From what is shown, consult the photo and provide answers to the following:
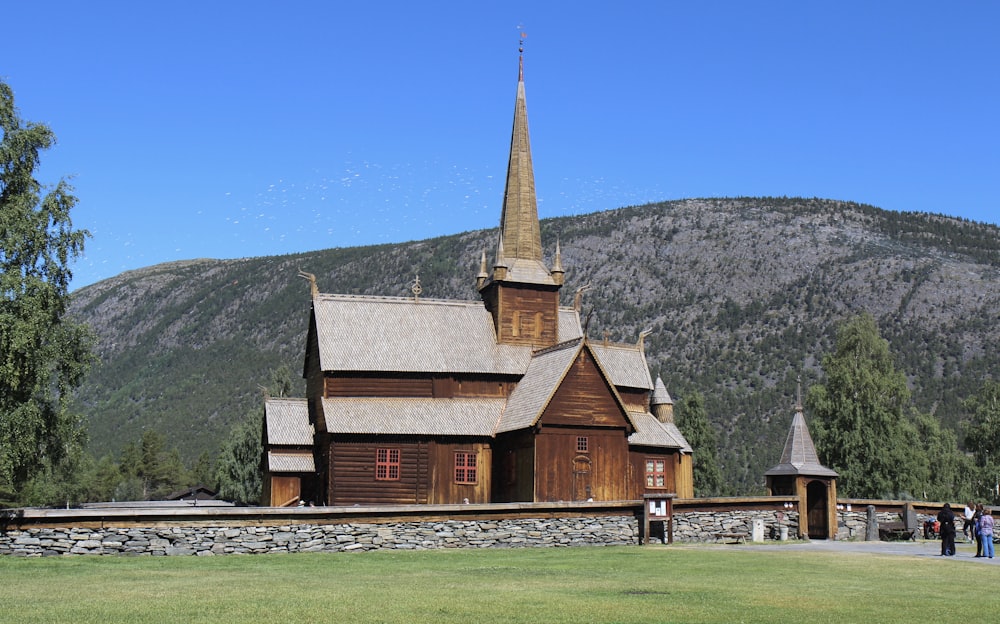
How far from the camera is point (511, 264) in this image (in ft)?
172

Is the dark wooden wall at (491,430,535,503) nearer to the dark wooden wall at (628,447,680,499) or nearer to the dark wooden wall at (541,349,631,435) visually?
the dark wooden wall at (541,349,631,435)

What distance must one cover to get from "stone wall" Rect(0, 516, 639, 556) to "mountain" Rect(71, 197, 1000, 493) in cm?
7821

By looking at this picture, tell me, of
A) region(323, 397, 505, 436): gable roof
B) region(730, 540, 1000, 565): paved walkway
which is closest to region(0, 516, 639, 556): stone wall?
region(730, 540, 1000, 565): paved walkway

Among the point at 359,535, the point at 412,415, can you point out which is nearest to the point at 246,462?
the point at 412,415

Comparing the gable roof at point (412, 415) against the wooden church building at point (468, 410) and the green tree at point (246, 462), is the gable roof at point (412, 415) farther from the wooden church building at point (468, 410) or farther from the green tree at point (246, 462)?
the green tree at point (246, 462)

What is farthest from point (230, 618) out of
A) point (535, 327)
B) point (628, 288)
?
point (628, 288)

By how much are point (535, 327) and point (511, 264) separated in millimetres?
3181

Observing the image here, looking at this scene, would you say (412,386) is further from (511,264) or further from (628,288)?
(628,288)

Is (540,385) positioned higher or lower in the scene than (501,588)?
higher

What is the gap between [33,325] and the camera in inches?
1219

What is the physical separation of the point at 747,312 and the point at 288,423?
120 m

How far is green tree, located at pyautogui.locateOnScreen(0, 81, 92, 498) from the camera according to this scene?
31.1 meters

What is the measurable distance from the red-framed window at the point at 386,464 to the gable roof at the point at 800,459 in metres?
15.1

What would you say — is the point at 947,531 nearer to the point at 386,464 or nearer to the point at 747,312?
the point at 386,464
